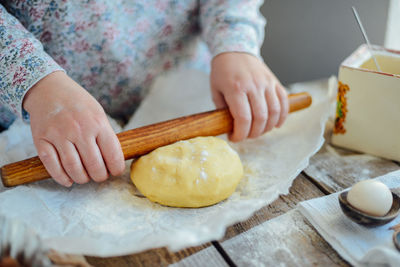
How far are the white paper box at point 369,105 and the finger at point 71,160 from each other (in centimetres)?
51

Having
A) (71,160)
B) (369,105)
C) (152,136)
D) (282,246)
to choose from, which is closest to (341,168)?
(369,105)

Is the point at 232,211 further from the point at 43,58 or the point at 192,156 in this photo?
the point at 43,58

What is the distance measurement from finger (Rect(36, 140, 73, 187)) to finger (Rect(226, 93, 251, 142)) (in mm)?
326

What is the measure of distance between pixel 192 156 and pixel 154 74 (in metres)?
0.39

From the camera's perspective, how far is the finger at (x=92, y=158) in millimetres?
589

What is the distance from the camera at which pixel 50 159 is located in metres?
0.59

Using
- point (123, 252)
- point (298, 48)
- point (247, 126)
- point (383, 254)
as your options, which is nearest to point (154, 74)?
point (247, 126)

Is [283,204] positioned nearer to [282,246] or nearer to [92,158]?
[282,246]

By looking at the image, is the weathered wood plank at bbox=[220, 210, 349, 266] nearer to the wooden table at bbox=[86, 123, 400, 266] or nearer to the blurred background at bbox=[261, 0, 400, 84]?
the wooden table at bbox=[86, 123, 400, 266]

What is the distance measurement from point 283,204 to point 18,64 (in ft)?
1.61

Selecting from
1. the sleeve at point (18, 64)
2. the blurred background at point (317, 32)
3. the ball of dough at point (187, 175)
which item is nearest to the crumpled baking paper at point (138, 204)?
the ball of dough at point (187, 175)

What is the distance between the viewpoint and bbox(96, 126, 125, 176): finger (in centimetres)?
60

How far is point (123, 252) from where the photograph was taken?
0.51 m

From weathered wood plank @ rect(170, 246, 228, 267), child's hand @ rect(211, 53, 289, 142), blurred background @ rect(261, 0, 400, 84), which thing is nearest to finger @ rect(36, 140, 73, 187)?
weathered wood plank @ rect(170, 246, 228, 267)
